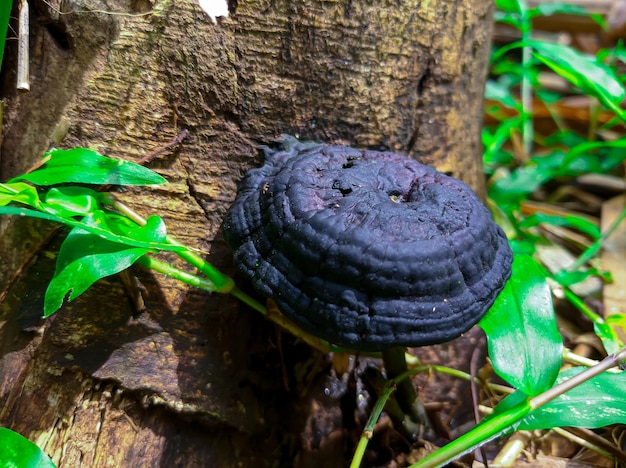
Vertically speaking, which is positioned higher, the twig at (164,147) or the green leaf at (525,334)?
the twig at (164,147)

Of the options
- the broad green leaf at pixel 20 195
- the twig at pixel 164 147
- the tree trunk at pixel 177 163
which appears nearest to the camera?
→ the broad green leaf at pixel 20 195

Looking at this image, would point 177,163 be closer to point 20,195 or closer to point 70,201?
point 70,201

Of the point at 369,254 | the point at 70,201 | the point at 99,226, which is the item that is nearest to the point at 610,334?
the point at 369,254

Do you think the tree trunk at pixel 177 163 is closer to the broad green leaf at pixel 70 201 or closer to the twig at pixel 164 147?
the twig at pixel 164 147

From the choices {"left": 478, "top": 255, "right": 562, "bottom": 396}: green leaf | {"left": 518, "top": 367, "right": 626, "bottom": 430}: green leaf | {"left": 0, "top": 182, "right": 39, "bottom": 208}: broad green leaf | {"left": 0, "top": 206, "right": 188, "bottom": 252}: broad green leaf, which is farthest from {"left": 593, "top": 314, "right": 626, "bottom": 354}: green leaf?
{"left": 0, "top": 182, "right": 39, "bottom": 208}: broad green leaf

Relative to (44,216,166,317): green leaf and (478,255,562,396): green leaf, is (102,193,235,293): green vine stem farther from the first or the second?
(478,255,562,396): green leaf

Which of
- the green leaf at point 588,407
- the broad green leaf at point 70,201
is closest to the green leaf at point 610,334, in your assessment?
the green leaf at point 588,407
